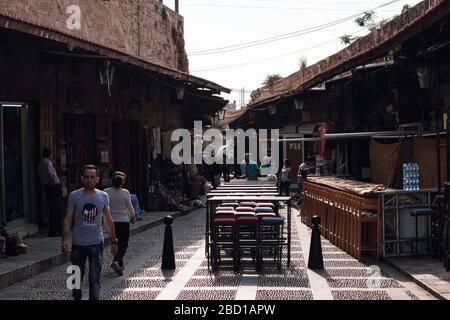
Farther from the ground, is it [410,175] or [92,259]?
[410,175]

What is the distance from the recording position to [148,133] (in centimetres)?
2239

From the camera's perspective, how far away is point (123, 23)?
27609 millimetres

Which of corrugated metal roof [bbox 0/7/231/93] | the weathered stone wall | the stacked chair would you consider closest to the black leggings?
the stacked chair

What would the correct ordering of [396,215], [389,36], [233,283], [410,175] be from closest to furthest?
[233,283]
[396,215]
[389,36]
[410,175]

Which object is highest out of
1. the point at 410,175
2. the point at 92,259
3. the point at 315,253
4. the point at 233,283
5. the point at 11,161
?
the point at 11,161

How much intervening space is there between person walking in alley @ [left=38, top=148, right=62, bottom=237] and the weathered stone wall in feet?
8.63

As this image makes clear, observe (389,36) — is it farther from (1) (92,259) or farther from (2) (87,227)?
(1) (92,259)

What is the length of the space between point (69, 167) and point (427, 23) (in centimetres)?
921

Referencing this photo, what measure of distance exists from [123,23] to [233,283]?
19.1 m

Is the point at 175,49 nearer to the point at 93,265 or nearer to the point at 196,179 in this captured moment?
the point at 196,179

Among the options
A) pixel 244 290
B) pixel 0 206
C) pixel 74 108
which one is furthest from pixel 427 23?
pixel 74 108

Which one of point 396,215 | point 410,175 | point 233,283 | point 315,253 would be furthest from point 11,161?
point 410,175

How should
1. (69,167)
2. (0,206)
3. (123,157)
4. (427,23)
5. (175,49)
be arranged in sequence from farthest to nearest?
1. (175,49)
2. (123,157)
3. (69,167)
4. (0,206)
5. (427,23)

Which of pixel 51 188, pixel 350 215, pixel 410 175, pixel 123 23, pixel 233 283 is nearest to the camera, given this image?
pixel 233 283
